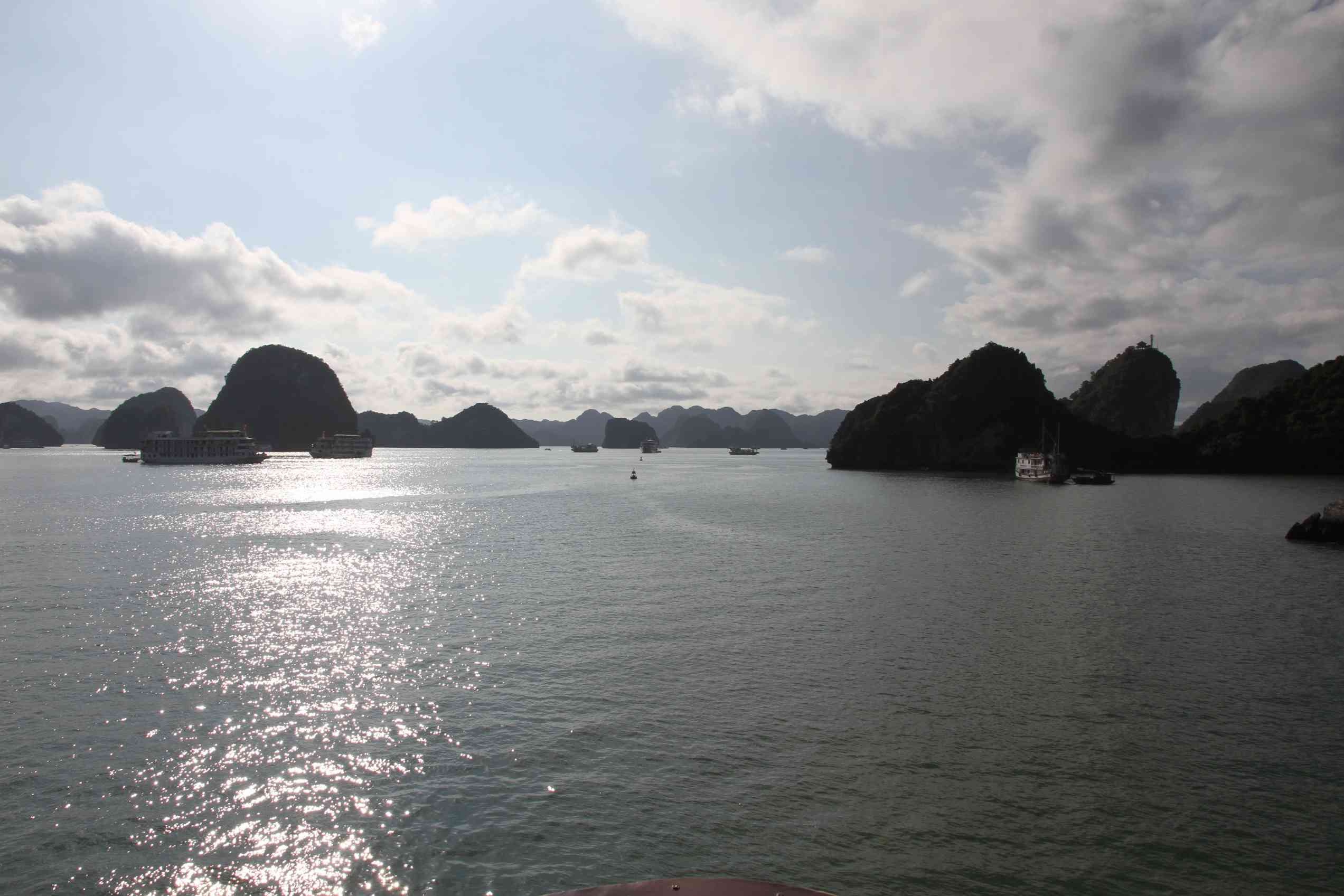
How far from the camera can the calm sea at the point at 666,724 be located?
1276 centimetres

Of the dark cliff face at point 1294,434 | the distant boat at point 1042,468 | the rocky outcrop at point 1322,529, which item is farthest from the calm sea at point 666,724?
the dark cliff face at point 1294,434

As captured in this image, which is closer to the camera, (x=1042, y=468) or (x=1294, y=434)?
(x=1042, y=468)

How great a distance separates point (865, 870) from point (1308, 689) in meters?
19.2

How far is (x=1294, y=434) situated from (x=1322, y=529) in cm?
16426

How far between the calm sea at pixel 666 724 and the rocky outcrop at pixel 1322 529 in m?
17.6

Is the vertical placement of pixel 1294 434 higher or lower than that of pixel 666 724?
higher

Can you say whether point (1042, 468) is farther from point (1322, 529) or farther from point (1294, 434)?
point (1322, 529)

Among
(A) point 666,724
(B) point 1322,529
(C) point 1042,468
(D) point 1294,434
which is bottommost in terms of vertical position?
(A) point 666,724

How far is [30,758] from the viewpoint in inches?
653

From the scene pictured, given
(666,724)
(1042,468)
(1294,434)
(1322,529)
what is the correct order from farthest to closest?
(1294,434) → (1042,468) → (1322,529) → (666,724)

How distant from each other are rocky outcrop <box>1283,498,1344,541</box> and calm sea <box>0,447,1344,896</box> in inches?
694

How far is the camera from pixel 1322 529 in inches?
2372

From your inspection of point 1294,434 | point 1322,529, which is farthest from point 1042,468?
point 1322,529

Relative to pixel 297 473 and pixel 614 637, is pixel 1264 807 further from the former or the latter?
pixel 297 473
